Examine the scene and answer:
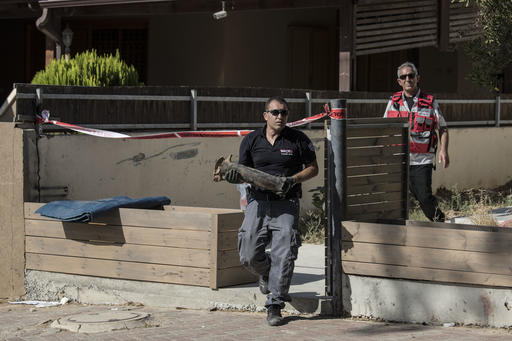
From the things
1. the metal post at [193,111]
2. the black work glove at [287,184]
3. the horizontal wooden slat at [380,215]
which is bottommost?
the horizontal wooden slat at [380,215]

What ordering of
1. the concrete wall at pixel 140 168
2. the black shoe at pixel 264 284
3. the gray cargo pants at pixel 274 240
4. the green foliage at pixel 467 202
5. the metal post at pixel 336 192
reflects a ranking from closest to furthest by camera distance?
the gray cargo pants at pixel 274 240, the metal post at pixel 336 192, the black shoe at pixel 264 284, the concrete wall at pixel 140 168, the green foliage at pixel 467 202

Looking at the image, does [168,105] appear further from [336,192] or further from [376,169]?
[336,192]

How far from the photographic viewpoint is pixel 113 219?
7855mm

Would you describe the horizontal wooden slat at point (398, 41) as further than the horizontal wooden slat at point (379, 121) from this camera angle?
Yes

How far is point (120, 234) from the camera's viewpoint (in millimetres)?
7824

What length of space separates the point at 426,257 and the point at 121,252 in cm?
276

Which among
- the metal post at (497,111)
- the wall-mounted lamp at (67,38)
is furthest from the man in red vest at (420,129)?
the wall-mounted lamp at (67,38)

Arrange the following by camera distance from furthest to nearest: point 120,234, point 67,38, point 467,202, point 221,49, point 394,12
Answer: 1. point 221,49
2. point 394,12
3. point 67,38
4. point 467,202
5. point 120,234

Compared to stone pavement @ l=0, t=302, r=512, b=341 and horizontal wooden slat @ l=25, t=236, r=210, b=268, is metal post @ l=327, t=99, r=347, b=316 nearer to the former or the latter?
stone pavement @ l=0, t=302, r=512, b=341

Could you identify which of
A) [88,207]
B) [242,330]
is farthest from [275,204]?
[88,207]

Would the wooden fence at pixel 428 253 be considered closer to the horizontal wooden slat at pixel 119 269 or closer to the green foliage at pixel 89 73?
the horizontal wooden slat at pixel 119 269

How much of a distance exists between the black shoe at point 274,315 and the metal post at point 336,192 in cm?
50

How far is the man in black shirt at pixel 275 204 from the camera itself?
659 cm

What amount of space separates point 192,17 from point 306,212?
23.7ft
